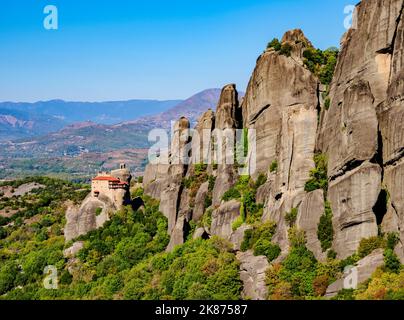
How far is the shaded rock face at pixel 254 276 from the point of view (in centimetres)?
5007

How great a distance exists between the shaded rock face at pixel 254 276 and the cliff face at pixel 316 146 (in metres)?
0.10

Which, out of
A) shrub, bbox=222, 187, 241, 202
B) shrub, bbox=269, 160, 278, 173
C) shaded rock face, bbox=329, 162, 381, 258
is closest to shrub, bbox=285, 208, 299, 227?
shaded rock face, bbox=329, 162, 381, 258

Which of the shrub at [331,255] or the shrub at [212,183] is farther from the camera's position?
the shrub at [212,183]

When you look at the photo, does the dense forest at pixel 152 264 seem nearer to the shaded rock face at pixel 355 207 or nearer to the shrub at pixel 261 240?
the shrub at pixel 261 240

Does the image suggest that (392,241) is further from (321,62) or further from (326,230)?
(321,62)

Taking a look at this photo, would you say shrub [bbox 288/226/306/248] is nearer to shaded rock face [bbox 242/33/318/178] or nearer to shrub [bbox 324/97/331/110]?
shaded rock face [bbox 242/33/318/178]

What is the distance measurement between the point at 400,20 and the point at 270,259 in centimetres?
1806

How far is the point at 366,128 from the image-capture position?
47000 mm

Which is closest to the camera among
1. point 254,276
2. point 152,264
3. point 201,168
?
point 254,276

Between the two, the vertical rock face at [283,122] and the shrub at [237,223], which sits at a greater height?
the vertical rock face at [283,122]

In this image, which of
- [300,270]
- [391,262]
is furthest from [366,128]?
[300,270]

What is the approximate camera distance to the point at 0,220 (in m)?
92.4

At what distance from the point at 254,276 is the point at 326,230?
6.10 metres

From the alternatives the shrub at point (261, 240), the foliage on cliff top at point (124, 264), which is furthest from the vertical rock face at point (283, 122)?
the foliage on cliff top at point (124, 264)
